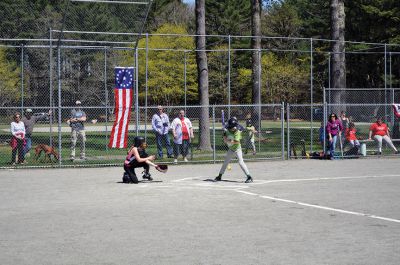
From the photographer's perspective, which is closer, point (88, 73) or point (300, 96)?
point (88, 73)

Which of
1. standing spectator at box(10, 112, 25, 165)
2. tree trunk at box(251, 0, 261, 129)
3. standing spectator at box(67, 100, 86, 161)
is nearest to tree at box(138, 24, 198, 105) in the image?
tree trunk at box(251, 0, 261, 129)

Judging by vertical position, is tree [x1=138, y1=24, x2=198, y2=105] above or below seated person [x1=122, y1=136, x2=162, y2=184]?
above

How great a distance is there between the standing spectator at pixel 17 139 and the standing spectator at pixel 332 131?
11467 millimetres

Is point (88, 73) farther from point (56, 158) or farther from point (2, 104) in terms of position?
point (56, 158)

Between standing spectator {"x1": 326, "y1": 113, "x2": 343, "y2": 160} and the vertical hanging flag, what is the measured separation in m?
7.88

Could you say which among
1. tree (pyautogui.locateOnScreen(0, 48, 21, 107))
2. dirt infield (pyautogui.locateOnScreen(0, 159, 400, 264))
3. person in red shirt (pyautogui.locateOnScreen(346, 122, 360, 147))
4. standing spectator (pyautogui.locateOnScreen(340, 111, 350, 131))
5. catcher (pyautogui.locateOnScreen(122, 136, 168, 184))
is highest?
tree (pyautogui.locateOnScreen(0, 48, 21, 107))

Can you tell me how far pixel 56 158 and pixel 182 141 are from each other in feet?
15.2

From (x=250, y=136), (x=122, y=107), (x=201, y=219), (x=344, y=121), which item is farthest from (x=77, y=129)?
(x=201, y=219)

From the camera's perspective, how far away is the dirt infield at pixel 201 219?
8852 mm

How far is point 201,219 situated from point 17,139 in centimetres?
1312

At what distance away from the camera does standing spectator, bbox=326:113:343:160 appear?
26141 millimetres

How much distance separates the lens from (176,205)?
1363cm

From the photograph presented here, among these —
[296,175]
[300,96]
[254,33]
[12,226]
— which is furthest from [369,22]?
[12,226]

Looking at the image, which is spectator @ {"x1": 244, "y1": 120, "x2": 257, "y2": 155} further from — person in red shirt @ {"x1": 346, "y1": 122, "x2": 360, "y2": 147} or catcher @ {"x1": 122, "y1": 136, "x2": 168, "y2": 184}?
catcher @ {"x1": 122, "y1": 136, "x2": 168, "y2": 184}
